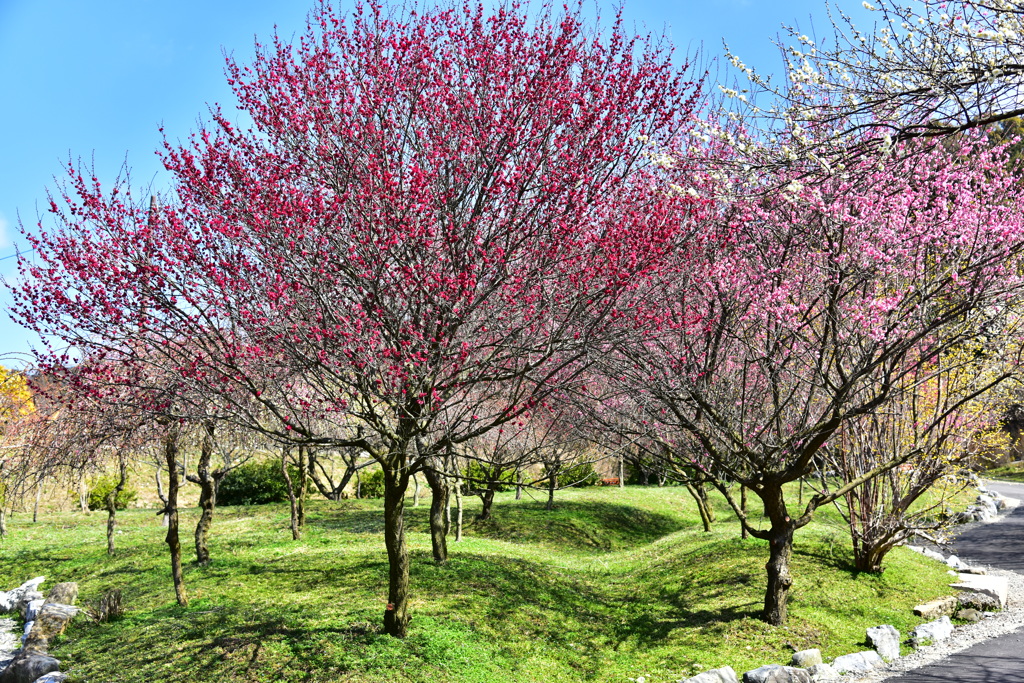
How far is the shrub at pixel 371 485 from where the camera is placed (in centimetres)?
2989

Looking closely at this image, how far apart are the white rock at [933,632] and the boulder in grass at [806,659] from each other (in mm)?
2524

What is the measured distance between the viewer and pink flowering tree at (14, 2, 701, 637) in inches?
332

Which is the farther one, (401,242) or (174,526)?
(174,526)

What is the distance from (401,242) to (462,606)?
640cm

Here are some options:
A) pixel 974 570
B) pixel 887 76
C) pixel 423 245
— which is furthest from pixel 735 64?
pixel 974 570

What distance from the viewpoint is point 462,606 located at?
11.5 m

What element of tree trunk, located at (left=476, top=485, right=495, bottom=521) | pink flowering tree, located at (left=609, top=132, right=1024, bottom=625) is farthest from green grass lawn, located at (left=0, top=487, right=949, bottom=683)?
pink flowering tree, located at (left=609, top=132, right=1024, bottom=625)

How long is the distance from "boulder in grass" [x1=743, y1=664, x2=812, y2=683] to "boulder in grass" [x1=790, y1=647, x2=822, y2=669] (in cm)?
32

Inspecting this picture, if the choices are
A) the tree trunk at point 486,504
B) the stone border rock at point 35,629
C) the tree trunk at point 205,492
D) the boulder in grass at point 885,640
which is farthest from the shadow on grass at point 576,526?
the stone border rock at point 35,629

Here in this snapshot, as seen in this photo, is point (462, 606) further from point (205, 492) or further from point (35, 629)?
point (35, 629)

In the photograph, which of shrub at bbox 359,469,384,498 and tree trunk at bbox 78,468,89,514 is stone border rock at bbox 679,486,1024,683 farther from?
shrub at bbox 359,469,384,498

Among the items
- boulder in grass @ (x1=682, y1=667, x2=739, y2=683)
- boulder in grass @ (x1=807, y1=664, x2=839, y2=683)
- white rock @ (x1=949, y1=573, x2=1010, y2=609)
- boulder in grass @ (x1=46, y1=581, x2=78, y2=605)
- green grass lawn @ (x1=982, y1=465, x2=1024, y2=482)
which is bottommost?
boulder in grass @ (x1=807, y1=664, x2=839, y2=683)

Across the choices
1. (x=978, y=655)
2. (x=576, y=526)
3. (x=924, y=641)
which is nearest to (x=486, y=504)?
(x=576, y=526)

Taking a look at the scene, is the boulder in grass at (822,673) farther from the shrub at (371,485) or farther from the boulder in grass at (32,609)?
the shrub at (371,485)
